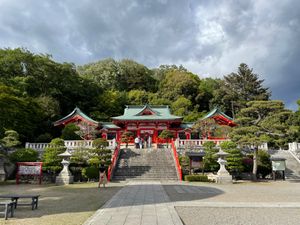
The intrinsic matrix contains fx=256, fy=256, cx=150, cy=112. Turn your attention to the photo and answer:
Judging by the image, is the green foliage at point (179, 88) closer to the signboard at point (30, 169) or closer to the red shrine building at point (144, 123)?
the red shrine building at point (144, 123)

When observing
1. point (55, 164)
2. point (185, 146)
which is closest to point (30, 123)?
point (55, 164)

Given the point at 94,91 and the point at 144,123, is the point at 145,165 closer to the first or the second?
the point at 144,123

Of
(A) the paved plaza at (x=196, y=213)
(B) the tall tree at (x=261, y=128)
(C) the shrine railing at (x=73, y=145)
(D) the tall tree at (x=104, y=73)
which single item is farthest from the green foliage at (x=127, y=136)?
(D) the tall tree at (x=104, y=73)

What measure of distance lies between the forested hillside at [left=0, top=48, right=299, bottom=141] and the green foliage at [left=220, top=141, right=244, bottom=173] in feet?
68.0

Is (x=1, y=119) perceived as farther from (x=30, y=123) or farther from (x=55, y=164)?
(x=55, y=164)

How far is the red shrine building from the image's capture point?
34.3 meters

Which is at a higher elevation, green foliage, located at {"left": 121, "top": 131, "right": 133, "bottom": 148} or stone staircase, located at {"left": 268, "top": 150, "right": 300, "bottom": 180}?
green foliage, located at {"left": 121, "top": 131, "right": 133, "bottom": 148}

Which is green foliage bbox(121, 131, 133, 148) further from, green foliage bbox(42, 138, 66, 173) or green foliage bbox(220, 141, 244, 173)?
green foliage bbox(220, 141, 244, 173)

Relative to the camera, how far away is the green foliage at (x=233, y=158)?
64.4 ft

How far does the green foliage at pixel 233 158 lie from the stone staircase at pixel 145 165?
427 centimetres

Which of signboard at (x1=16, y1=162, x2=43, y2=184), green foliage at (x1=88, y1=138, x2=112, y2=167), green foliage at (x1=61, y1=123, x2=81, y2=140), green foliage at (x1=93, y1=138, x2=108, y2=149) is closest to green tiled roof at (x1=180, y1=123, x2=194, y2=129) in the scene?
green foliage at (x1=61, y1=123, x2=81, y2=140)

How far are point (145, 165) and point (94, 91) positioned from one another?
3147 cm

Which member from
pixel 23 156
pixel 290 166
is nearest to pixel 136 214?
pixel 23 156

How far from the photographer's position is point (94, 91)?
5022cm
